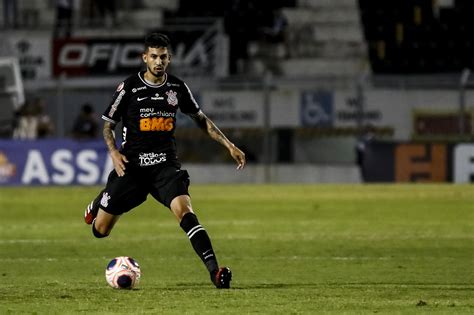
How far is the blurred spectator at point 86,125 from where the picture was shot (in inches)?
1129

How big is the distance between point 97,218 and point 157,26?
2413 cm

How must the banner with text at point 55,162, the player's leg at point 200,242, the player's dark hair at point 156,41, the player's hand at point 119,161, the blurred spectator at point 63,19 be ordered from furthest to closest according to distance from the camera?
the blurred spectator at point 63,19, the banner with text at point 55,162, the player's hand at point 119,161, the player's dark hair at point 156,41, the player's leg at point 200,242

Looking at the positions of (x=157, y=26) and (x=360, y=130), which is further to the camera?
(x=157, y=26)

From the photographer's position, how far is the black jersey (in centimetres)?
1104

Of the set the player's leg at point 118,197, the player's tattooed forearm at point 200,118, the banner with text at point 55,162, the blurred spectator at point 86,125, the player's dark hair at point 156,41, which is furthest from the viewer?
the blurred spectator at point 86,125

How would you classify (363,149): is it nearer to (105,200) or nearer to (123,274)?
(105,200)

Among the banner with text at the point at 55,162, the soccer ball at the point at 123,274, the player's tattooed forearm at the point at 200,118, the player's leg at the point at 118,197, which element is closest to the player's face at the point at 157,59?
the player's tattooed forearm at the point at 200,118

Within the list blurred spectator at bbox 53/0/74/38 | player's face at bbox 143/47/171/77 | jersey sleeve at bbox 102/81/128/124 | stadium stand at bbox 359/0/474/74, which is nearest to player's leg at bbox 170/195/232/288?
jersey sleeve at bbox 102/81/128/124

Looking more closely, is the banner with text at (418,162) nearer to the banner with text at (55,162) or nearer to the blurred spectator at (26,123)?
the banner with text at (55,162)

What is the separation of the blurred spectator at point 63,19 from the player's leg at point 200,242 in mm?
24712

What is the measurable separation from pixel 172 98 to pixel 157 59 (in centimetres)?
48

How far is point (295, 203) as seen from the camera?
23781mm

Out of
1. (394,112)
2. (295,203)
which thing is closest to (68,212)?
(295,203)

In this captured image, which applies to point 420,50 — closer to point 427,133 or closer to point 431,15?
point 431,15
